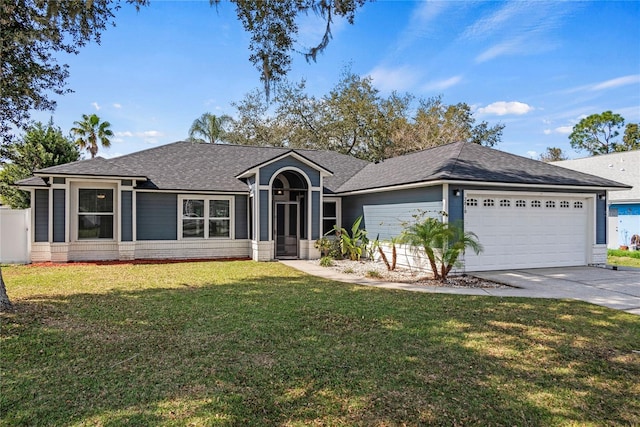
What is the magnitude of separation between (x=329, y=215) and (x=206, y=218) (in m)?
5.37

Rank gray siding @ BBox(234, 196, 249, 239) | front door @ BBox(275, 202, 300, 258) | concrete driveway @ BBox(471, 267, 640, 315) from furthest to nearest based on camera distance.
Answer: front door @ BBox(275, 202, 300, 258) → gray siding @ BBox(234, 196, 249, 239) → concrete driveway @ BBox(471, 267, 640, 315)

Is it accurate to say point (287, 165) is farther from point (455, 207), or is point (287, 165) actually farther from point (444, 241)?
point (444, 241)

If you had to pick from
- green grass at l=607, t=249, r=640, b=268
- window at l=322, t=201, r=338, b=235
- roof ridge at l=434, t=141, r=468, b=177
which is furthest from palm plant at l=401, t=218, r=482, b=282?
green grass at l=607, t=249, r=640, b=268

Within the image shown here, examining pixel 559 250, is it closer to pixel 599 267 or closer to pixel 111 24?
pixel 599 267

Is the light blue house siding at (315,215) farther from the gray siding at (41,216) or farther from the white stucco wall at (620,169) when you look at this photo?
the white stucco wall at (620,169)

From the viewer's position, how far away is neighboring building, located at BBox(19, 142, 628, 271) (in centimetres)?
1212

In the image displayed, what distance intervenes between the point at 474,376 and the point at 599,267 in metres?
11.3

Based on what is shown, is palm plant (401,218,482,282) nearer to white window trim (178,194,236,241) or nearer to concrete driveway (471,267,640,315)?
concrete driveway (471,267,640,315)

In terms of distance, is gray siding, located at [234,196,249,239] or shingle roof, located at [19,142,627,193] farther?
gray siding, located at [234,196,249,239]

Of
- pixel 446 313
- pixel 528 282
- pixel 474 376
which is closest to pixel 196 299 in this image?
pixel 446 313

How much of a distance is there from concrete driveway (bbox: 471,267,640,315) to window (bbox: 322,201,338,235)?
756 centimetres

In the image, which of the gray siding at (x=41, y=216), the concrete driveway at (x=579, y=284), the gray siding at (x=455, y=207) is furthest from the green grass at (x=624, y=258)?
the gray siding at (x=41, y=216)

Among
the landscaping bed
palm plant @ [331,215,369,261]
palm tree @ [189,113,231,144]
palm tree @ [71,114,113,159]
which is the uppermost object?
palm tree @ [189,113,231,144]

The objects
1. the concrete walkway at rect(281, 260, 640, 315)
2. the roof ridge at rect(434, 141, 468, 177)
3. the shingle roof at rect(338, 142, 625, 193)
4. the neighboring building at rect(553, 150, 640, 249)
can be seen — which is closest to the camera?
the concrete walkway at rect(281, 260, 640, 315)
